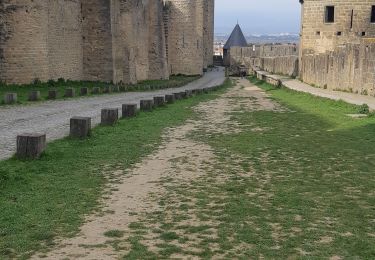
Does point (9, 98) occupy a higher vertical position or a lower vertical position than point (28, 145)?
higher

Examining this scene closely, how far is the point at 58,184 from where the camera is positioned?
6.60 metres

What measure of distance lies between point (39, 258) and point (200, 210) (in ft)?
6.48

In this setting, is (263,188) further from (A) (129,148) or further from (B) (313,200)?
(A) (129,148)

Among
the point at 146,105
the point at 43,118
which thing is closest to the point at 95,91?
the point at 146,105

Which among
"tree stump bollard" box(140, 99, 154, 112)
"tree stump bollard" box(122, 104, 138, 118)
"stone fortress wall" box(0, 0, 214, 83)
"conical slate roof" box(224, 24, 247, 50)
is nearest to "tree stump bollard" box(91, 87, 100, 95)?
"stone fortress wall" box(0, 0, 214, 83)

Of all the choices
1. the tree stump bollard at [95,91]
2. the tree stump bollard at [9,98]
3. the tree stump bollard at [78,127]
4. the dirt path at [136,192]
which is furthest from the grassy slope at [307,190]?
the tree stump bollard at [95,91]

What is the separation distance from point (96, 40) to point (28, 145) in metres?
22.5

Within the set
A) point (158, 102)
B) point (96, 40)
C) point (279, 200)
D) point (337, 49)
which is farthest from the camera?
point (96, 40)

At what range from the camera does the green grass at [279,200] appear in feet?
15.0

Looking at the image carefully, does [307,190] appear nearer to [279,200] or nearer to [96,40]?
[279,200]

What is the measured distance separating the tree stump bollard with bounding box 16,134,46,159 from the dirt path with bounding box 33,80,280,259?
1.36 meters

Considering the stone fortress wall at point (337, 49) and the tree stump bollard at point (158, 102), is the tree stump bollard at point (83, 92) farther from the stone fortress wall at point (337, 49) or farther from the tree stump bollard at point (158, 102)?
the stone fortress wall at point (337, 49)

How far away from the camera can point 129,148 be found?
30.6 feet

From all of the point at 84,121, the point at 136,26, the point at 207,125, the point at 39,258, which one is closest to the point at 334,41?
the point at 136,26
